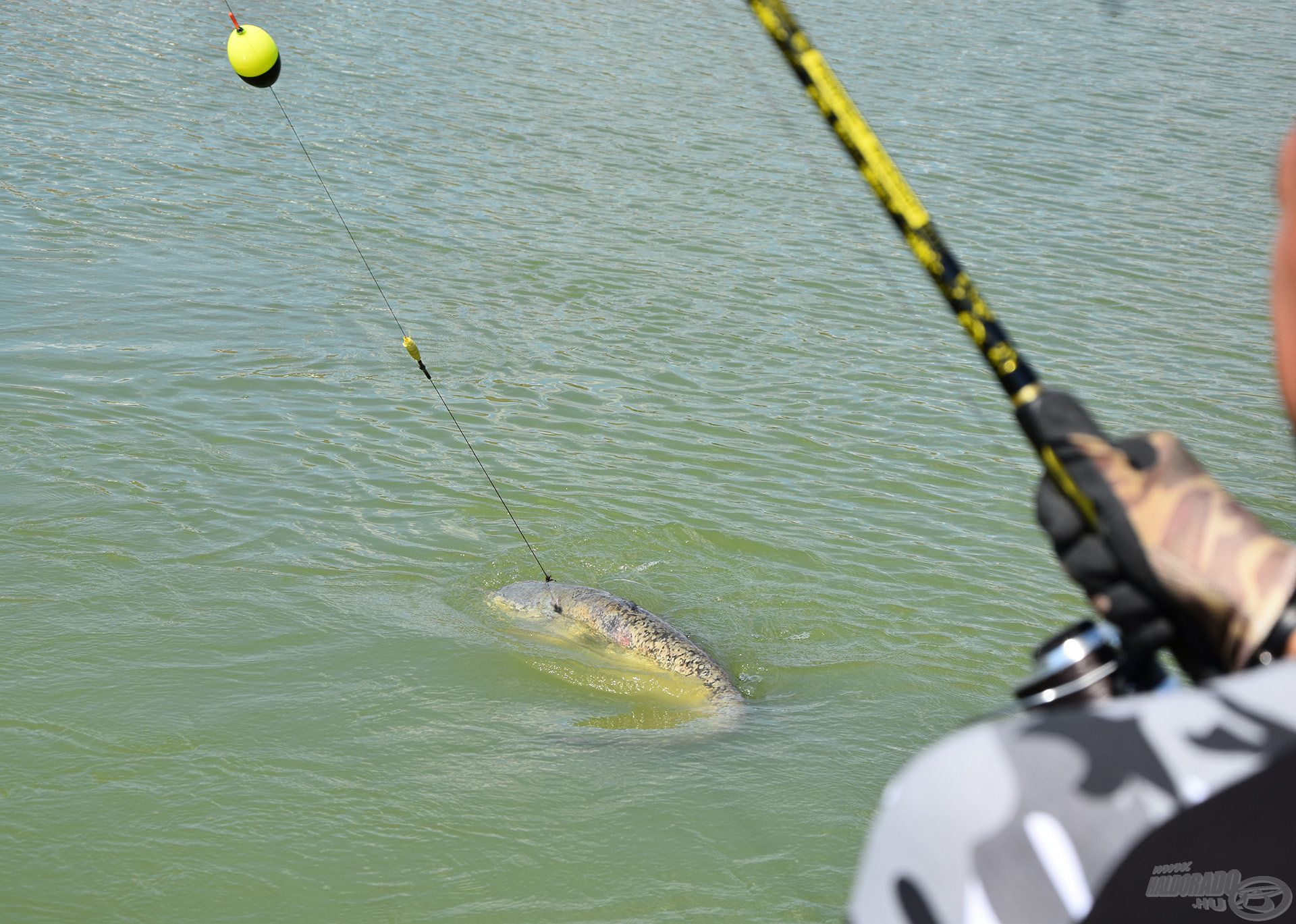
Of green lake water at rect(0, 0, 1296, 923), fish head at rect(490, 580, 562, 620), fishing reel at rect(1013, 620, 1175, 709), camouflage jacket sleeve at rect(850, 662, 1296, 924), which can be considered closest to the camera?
camouflage jacket sleeve at rect(850, 662, 1296, 924)

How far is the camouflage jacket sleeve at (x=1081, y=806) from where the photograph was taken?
1.18 m

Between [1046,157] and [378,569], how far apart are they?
10412 mm

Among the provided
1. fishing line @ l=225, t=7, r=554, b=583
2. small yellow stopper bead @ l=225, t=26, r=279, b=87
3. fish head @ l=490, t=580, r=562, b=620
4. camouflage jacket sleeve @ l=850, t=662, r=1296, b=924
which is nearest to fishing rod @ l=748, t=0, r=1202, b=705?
camouflage jacket sleeve @ l=850, t=662, r=1296, b=924

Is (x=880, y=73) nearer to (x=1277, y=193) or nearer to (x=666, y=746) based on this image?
(x=666, y=746)

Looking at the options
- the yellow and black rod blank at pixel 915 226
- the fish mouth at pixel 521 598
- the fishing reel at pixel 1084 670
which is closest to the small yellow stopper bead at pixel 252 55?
the fish mouth at pixel 521 598

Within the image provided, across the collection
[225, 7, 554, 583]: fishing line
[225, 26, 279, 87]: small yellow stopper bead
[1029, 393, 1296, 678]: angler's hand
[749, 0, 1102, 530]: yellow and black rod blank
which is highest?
[749, 0, 1102, 530]: yellow and black rod blank

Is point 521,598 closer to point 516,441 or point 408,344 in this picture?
point 408,344

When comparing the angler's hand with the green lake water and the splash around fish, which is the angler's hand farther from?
the splash around fish

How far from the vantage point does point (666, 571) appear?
280 inches

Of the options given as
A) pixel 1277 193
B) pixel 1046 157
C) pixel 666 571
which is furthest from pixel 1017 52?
pixel 1277 193

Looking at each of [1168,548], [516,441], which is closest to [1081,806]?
[1168,548]

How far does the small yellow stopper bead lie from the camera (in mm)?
5992

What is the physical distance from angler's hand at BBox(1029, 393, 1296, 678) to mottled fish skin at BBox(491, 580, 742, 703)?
172 inches

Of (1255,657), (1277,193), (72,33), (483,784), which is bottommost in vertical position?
(72,33)
